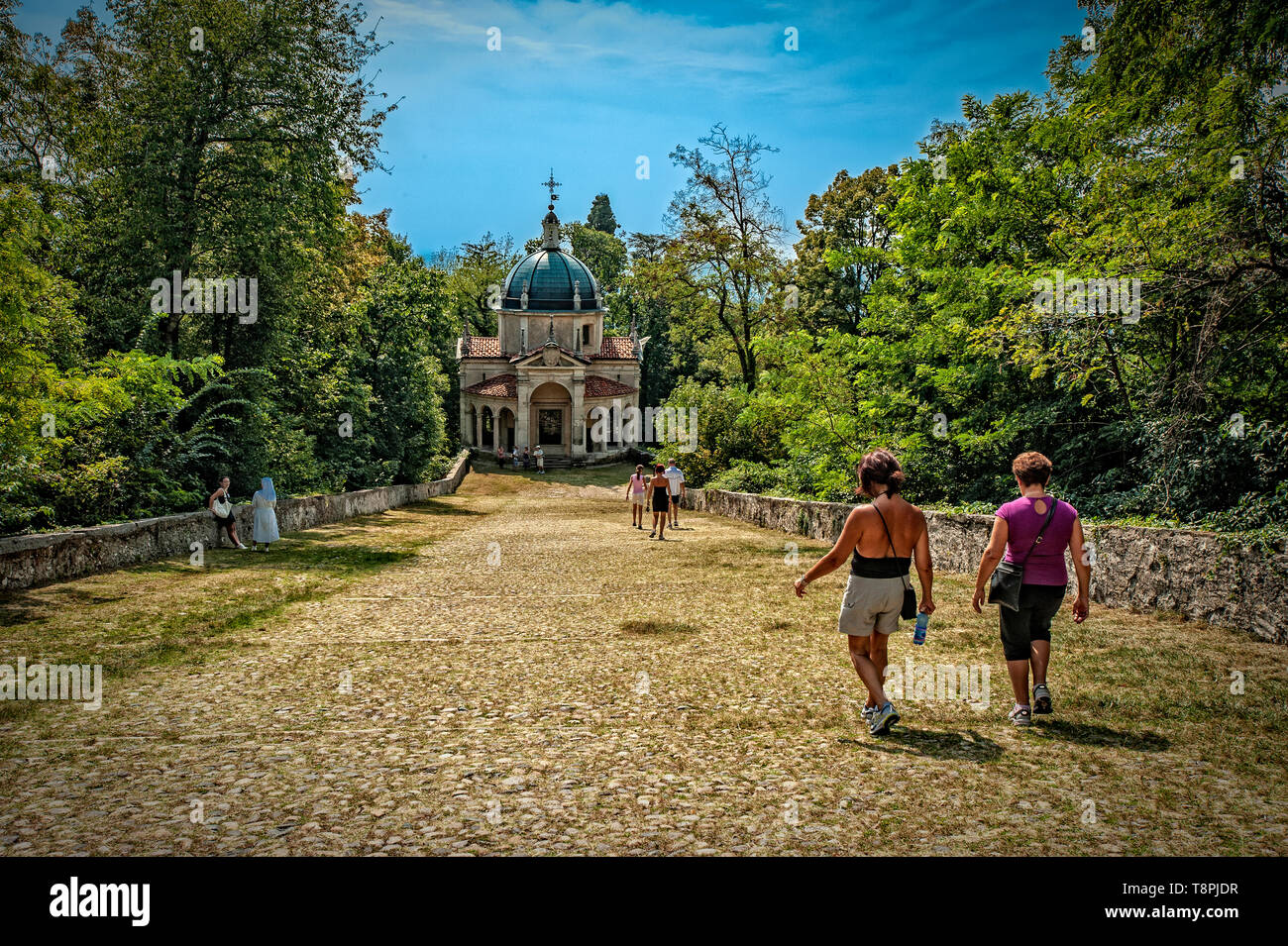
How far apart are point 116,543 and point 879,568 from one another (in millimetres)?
11447

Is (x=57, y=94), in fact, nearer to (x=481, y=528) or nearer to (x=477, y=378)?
(x=481, y=528)

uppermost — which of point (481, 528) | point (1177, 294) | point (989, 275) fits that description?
point (989, 275)

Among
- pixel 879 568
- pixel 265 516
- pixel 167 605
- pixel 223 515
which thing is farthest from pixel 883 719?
pixel 223 515

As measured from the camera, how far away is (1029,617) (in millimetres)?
6098

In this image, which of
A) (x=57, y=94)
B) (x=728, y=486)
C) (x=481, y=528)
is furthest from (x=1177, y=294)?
(x=57, y=94)

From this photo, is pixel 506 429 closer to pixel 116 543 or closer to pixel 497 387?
pixel 497 387

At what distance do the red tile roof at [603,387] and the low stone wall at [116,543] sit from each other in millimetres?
41592

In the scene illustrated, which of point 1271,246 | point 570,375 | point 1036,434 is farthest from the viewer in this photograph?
point 570,375

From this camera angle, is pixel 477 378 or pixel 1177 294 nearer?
pixel 1177 294

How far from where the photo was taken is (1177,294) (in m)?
11.0

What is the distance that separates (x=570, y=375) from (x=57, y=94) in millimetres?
38432

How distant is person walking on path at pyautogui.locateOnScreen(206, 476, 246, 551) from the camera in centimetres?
1588

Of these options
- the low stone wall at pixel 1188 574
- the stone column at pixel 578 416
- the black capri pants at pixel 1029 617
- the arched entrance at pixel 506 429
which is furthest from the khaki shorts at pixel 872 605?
the arched entrance at pixel 506 429

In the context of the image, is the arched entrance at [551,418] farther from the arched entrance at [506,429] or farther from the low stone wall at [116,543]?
the low stone wall at [116,543]
